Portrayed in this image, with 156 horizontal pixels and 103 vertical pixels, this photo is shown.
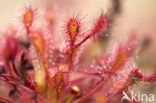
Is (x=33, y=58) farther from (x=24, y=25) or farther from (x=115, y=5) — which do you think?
(x=115, y=5)

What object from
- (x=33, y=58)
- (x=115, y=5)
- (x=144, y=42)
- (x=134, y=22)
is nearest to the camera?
(x=33, y=58)

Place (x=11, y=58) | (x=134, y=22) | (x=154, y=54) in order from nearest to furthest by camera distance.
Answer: (x=11, y=58), (x=154, y=54), (x=134, y=22)

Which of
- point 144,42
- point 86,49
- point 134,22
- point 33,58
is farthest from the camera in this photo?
point 134,22

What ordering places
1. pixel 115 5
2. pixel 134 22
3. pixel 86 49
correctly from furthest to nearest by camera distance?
pixel 134 22 → pixel 115 5 → pixel 86 49

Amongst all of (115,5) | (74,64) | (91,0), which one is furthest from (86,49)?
(91,0)

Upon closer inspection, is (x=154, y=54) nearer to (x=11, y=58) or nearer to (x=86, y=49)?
(x=86, y=49)

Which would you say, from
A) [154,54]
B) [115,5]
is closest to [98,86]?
[115,5]

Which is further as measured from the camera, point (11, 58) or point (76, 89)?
point (76, 89)

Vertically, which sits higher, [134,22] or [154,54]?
[134,22]

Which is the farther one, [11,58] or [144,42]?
[144,42]
